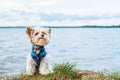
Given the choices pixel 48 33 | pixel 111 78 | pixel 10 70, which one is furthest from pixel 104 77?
pixel 10 70

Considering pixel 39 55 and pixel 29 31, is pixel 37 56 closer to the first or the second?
pixel 39 55

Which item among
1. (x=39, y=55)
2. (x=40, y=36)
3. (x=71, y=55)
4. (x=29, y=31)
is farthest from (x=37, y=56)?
(x=71, y=55)

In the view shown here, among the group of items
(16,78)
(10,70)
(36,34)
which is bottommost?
(10,70)

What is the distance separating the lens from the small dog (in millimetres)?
10445

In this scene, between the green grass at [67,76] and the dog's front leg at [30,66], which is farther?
the dog's front leg at [30,66]

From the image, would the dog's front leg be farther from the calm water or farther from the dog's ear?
the calm water

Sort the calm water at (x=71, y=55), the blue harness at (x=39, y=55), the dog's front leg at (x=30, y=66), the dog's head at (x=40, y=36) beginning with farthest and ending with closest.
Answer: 1. the calm water at (x=71, y=55)
2. the dog's front leg at (x=30, y=66)
3. the blue harness at (x=39, y=55)
4. the dog's head at (x=40, y=36)

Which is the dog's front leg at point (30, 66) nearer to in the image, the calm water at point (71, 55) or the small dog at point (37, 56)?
the small dog at point (37, 56)

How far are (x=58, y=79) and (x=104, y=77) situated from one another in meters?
1.25

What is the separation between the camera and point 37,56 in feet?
36.2

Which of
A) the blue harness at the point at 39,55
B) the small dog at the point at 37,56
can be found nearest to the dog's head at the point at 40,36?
the small dog at the point at 37,56

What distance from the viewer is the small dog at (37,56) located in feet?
34.3

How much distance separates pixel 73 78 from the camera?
11.3m

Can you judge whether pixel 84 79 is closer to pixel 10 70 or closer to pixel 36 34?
pixel 36 34
